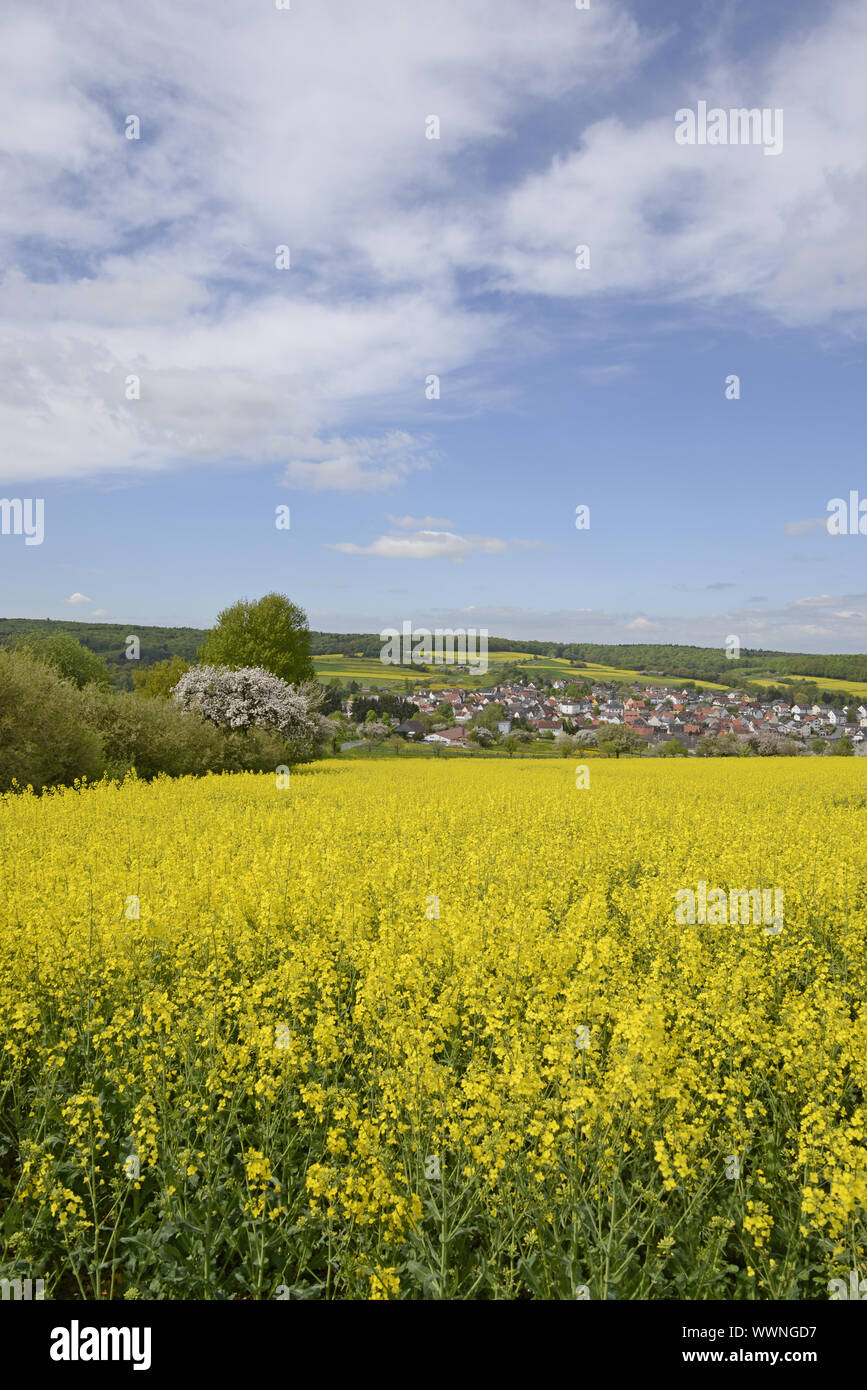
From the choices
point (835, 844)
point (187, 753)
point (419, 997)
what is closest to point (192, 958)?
point (419, 997)

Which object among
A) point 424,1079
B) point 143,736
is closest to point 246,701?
point 143,736

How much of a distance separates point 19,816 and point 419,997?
39.1 feet

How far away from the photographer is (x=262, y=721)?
1474 inches

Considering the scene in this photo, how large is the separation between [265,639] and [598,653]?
73.7 metres

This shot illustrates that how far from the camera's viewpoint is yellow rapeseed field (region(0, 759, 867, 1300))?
12.0 ft

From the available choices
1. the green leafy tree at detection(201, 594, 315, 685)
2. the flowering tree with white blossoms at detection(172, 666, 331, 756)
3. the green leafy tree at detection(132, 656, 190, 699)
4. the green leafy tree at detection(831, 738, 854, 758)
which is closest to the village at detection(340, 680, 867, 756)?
→ the green leafy tree at detection(831, 738, 854, 758)

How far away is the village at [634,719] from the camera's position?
54.3 m

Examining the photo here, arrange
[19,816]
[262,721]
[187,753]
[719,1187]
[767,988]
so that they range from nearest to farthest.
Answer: [719,1187] < [767,988] < [19,816] < [187,753] < [262,721]

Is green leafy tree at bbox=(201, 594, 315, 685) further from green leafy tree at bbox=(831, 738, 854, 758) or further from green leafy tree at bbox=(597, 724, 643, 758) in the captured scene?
green leafy tree at bbox=(831, 738, 854, 758)

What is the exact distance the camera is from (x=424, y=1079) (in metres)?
4.20

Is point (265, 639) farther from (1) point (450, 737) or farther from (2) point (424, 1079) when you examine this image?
(2) point (424, 1079)

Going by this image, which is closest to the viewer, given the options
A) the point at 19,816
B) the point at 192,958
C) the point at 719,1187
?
the point at 719,1187

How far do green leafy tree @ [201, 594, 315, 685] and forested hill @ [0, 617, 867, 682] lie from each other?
2759cm
